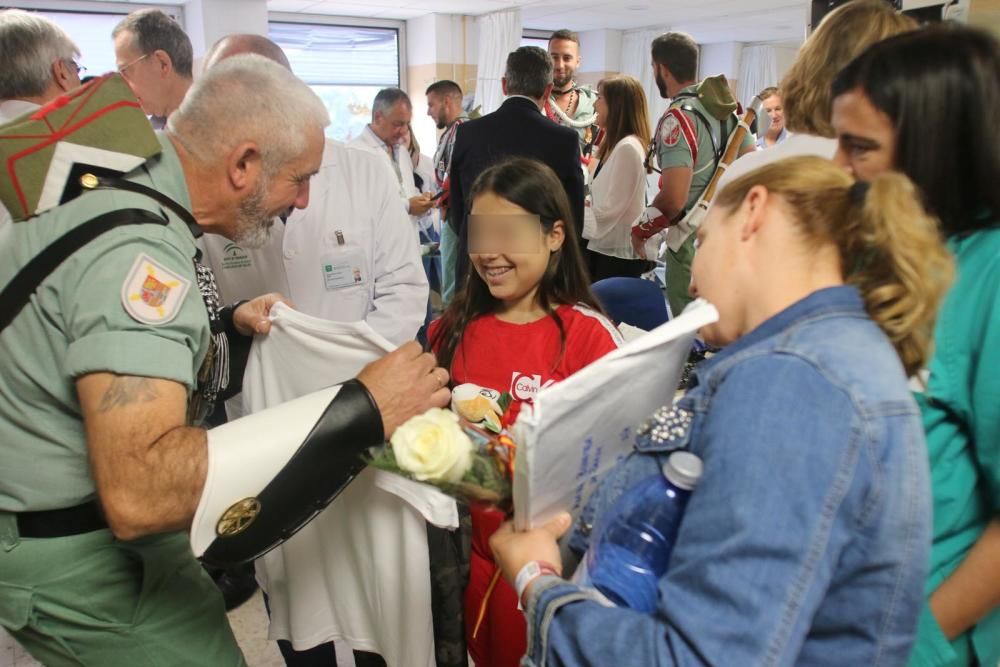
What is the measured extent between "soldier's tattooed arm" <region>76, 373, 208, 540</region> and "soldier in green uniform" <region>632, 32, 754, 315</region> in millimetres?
2188

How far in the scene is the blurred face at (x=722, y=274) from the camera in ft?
2.47

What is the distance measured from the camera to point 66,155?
3.18ft

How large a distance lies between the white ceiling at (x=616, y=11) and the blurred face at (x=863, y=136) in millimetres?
7529

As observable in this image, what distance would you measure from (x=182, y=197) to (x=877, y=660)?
112cm

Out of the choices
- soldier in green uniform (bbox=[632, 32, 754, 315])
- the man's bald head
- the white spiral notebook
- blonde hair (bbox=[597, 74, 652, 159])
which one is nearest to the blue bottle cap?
the white spiral notebook

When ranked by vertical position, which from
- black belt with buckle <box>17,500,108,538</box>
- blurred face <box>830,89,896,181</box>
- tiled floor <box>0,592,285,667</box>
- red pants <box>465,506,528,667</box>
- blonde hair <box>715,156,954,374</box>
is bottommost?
tiled floor <box>0,592,285,667</box>

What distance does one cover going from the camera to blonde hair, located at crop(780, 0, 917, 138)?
1.46 m

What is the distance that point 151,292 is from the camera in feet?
2.98

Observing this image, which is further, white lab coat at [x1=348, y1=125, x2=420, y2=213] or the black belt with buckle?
white lab coat at [x1=348, y1=125, x2=420, y2=213]

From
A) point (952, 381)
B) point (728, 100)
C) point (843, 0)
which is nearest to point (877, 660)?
point (952, 381)

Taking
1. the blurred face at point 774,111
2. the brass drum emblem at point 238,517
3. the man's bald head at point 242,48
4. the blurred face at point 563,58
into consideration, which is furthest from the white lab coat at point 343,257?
the blurred face at point 774,111

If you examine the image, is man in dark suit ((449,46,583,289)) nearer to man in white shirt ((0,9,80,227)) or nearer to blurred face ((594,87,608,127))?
blurred face ((594,87,608,127))

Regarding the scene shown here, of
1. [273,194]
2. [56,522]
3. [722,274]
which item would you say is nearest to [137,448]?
[56,522]

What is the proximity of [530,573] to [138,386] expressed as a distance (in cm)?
55
